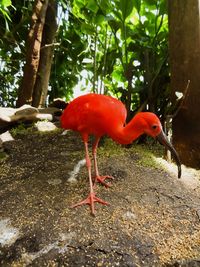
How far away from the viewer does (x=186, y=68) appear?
2264 millimetres

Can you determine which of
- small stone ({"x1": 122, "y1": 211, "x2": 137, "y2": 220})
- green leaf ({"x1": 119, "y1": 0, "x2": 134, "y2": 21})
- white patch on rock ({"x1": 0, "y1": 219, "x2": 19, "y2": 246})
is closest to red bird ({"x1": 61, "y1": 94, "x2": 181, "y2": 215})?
small stone ({"x1": 122, "y1": 211, "x2": 137, "y2": 220})

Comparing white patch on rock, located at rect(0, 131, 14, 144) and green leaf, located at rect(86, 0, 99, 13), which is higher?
green leaf, located at rect(86, 0, 99, 13)

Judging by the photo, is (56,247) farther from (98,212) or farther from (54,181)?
(54,181)

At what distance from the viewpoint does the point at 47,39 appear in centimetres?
322

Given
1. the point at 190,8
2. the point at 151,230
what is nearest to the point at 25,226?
the point at 151,230

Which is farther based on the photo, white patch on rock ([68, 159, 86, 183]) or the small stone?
white patch on rock ([68, 159, 86, 183])

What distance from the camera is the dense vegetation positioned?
2.65 m

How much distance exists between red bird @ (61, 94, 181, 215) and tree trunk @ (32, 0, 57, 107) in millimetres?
1207

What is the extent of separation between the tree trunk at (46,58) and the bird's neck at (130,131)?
1434 mm

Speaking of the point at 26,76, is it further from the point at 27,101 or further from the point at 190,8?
the point at 190,8

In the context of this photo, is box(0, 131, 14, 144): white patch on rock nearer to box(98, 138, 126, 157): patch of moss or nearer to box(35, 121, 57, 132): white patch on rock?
box(35, 121, 57, 132): white patch on rock

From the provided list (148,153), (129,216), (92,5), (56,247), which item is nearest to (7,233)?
(56,247)

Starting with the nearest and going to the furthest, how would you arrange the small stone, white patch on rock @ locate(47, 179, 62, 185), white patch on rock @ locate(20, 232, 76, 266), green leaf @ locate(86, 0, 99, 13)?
white patch on rock @ locate(20, 232, 76, 266), the small stone, white patch on rock @ locate(47, 179, 62, 185), green leaf @ locate(86, 0, 99, 13)

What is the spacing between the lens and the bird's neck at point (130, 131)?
1.70 metres
